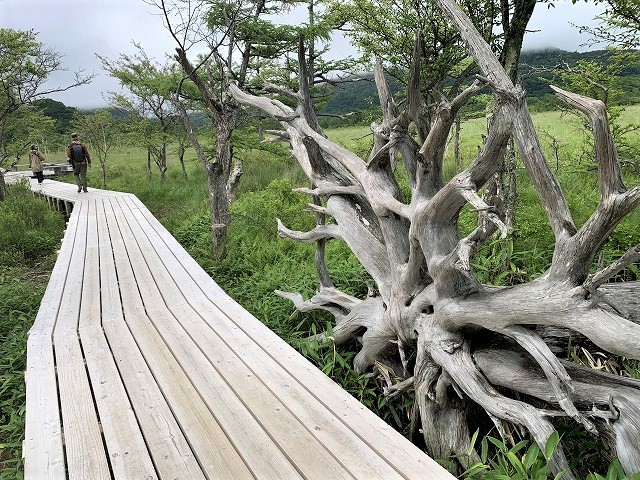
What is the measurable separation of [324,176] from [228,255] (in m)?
2.60

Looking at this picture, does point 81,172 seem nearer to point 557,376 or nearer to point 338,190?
point 338,190

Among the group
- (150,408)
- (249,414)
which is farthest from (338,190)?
(150,408)

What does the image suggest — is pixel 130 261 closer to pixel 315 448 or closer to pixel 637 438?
pixel 315 448

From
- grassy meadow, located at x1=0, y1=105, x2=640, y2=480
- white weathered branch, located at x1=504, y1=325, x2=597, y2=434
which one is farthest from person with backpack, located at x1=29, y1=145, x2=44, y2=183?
white weathered branch, located at x1=504, y1=325, x2=597, y2=434

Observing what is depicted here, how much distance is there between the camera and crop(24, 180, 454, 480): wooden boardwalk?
2.16 meters

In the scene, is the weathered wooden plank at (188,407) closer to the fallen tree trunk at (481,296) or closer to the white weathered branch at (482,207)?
the fallen tree trunk at (481,296)

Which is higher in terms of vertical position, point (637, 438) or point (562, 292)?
point (562, 292)

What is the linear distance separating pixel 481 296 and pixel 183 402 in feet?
5.88

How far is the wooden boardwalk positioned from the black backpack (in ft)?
26.6

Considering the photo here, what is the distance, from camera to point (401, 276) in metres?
3.30

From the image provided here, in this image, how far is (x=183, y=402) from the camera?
2.65 metres

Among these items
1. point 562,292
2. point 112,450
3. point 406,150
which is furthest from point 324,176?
point 112,450

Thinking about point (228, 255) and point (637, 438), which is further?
point (228, 255)

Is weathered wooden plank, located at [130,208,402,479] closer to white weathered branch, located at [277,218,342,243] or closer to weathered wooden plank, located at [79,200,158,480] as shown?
weathered wooden plank, located at [79,200,158,480]
